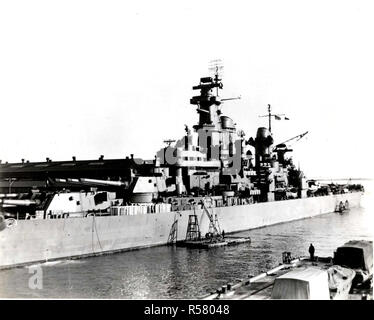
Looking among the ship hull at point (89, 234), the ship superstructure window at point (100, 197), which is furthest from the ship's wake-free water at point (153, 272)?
the ship superstructure window at point (100, 197)

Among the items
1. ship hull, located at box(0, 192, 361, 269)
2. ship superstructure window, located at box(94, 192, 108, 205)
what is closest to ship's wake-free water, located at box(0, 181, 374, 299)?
ship hull, located at box(0, 192, 361, 269)

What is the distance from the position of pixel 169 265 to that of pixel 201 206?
8.55 meters

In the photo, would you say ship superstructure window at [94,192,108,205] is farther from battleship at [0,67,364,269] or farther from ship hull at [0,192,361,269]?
ship hull at [0,192,361,269]

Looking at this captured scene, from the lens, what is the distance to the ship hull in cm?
1619

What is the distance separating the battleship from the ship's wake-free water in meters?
0.99

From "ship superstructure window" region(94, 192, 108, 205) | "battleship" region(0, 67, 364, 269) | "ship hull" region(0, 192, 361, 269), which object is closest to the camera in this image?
"ship hull" region(0, 192, 361, 269)

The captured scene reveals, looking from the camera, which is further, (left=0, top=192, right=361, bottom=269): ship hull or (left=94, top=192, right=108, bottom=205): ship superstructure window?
(left=94, top=192, right=108, bottom=205): ship superstructure window

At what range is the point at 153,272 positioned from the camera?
52.0 ft

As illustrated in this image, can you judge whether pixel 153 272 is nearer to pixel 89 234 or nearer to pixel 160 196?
pixel 89 234

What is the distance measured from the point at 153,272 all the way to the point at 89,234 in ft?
13.8

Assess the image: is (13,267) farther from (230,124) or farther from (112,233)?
(230,124)

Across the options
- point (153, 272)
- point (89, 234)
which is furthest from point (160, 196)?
point (153, 272)

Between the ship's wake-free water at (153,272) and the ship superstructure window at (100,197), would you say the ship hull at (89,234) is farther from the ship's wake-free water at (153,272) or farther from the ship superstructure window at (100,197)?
the ship superstructure window at (100,197)

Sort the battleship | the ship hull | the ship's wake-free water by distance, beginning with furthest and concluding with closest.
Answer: the battleship, the ship hull, the ship's wake-free water
